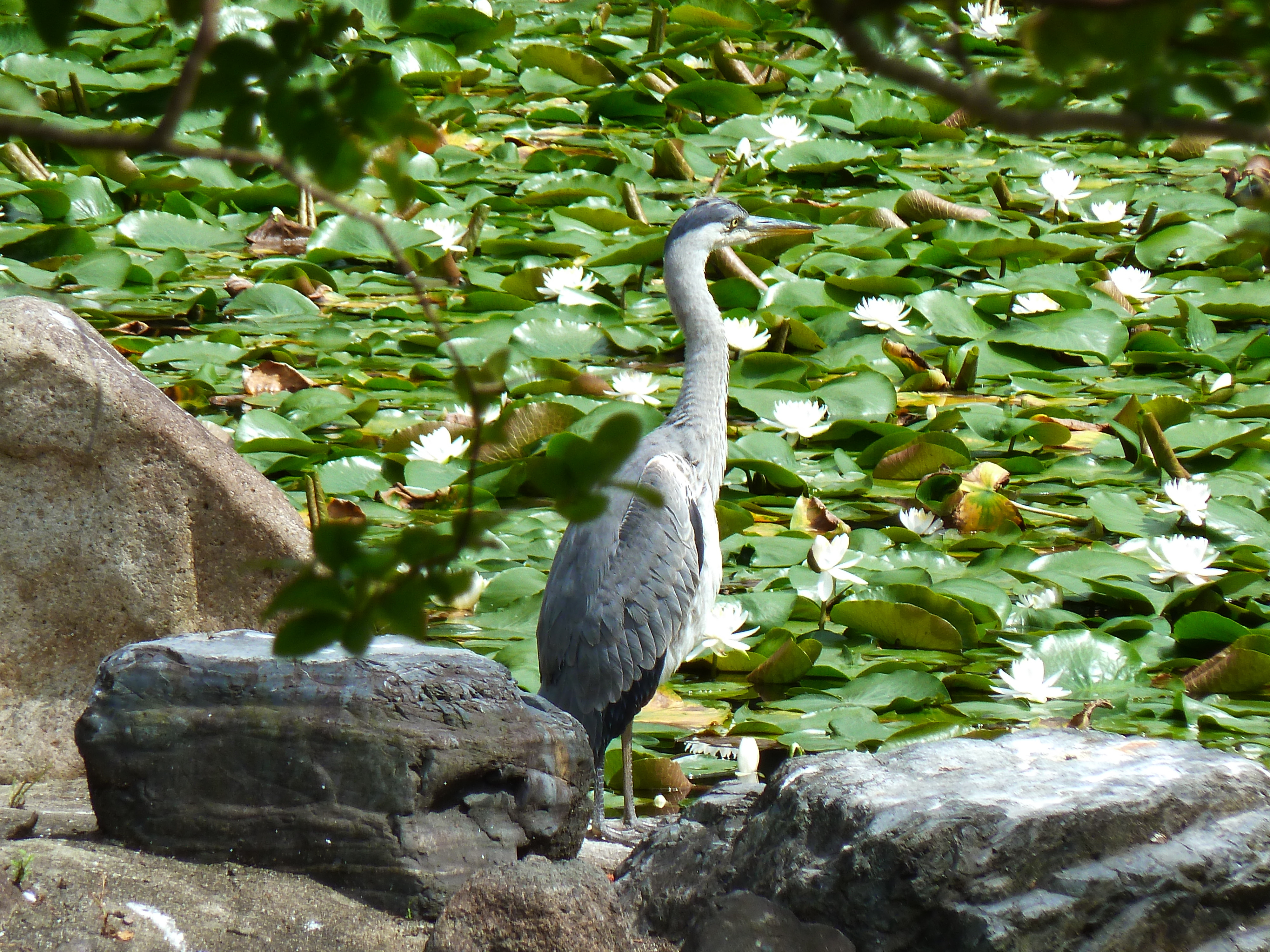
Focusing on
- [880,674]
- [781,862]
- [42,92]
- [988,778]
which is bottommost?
[880,674]

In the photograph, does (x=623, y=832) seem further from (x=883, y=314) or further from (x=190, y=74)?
(x=883, y=314)

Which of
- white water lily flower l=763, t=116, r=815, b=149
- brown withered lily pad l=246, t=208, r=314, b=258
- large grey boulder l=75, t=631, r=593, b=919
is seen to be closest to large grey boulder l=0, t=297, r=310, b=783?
large grey boulder l=75, t=631, r=593, b=919

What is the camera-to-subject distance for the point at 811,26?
945 cm

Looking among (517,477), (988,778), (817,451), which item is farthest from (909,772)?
(817,451)

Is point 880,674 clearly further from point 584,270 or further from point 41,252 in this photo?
point 41,252

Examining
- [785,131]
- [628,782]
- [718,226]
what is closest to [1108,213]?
[785,131]

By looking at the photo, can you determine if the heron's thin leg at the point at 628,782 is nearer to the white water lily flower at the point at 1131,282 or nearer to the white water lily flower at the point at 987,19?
the white water lily flower at the point at 1131,282

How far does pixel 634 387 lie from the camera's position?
5113 mm

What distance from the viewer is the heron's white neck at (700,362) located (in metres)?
4.30

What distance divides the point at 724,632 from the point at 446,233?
3156 mm

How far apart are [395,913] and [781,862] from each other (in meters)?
0.72

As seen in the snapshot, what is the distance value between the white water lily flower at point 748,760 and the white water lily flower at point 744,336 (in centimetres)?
220

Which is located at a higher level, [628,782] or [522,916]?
[522,916]

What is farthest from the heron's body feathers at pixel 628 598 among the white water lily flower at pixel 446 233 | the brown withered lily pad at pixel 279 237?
the brown withered lily pad at pixel 279 237
